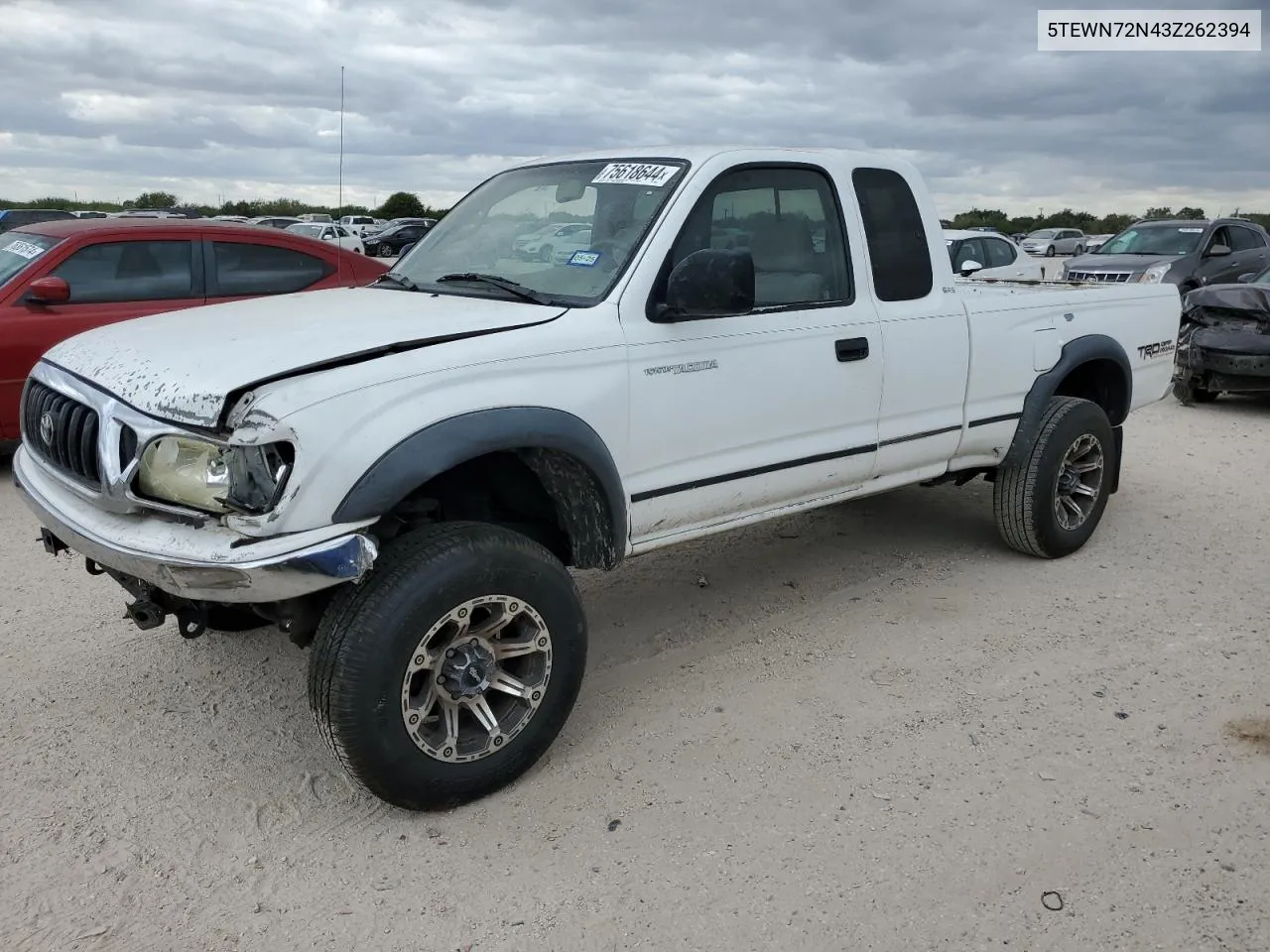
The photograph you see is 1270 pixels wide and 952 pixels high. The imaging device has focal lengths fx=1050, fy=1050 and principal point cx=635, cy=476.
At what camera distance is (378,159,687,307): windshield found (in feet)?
11.9

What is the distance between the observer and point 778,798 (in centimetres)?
323

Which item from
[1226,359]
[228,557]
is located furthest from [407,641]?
[1226,359]

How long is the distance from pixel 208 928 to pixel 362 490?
46.2 inches

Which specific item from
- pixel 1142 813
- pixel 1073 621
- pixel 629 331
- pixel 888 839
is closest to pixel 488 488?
pixel 629 331

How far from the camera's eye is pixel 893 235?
4422 millimetres

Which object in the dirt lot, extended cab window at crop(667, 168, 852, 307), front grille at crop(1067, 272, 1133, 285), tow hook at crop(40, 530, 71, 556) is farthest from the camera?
front grille at crop(1067, 272, 1133, 285)

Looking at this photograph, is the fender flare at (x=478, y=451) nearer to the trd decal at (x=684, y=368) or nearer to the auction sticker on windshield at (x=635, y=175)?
the trd decal at (x=684, y=368)

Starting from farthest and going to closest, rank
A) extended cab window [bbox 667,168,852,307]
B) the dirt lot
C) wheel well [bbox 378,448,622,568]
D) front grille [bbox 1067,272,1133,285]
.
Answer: front grille [bbox 1067,272,1133,285] < extended cab window [bbox 667,168,852,307] < wheel well [bbox 378,448,622,568] < the dirt lot

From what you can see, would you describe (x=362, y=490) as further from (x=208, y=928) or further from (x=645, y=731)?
(x=645, y=731)

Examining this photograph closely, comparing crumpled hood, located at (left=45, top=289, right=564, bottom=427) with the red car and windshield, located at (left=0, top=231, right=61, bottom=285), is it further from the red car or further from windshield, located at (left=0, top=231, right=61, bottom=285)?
windshield, located at (left=0, top=231, right=61, bottom=285)

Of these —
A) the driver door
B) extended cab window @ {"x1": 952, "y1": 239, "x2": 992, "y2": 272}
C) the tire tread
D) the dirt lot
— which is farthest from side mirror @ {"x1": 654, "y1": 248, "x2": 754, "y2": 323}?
extended cab window @ {"x1": 952, "y1": 239, "x2": 992, "y2": 272}

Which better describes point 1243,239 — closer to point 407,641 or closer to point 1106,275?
point 1106,275

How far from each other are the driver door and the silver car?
124 feet

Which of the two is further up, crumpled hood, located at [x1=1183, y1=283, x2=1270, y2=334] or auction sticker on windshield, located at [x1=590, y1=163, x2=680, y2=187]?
auction sticker on windshield, located at [x1=590, y1=163, x2=680, y2=187]
